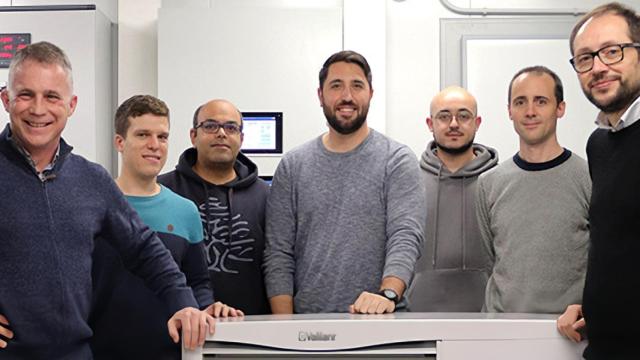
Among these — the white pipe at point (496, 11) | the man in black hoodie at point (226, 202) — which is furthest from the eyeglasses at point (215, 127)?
the white pipe at point (496, 11)

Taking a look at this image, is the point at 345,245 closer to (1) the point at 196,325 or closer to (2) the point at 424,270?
(2) the point at 424,270

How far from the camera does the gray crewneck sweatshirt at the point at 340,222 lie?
66.4 inches

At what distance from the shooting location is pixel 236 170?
198 cm

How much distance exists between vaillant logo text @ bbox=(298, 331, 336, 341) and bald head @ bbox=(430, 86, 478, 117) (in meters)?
1.10

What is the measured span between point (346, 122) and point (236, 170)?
0.38 m

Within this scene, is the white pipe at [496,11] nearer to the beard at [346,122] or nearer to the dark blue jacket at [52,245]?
the beard at [346,122]

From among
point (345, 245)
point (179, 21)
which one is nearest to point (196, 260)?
point (345, 245)

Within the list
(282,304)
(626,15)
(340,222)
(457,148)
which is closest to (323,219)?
(340,222)

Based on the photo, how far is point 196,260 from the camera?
5.34 ft

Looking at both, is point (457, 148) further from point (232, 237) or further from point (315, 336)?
point (315, 336)

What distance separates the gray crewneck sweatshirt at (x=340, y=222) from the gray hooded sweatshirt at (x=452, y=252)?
26cm

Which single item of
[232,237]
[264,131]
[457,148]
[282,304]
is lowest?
[282,304]

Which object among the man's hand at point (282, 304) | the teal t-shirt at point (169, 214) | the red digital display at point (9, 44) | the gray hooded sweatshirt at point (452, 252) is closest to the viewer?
the teal t-shirt at point (169, 214)

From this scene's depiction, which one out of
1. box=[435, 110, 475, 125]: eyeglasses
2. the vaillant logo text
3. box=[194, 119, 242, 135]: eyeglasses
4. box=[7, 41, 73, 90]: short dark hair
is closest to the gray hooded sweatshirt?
box=[435, 110, 475, 125]: eyeglasses
